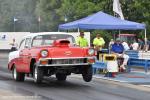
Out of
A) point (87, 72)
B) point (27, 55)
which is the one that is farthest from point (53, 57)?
point (87, 72)

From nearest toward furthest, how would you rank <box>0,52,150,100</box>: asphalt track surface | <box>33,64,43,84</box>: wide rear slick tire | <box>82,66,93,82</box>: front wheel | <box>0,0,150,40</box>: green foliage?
<box>0,52,150,100</box>: asphalt track surface < <box>33,64,43,84</box>: wide rear slick tire < <box>82,66,93,82</box>: front wheel < <box>0,0,150,40</box>: green foliage

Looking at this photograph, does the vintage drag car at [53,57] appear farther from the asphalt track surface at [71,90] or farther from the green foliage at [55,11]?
the green foliage at [55,11]

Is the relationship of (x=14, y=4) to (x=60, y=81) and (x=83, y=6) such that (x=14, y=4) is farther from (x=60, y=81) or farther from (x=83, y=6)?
(x=60, y=81)

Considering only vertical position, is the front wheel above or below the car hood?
below

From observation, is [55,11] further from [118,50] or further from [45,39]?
[45,39]

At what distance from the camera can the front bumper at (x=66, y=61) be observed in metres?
16.0

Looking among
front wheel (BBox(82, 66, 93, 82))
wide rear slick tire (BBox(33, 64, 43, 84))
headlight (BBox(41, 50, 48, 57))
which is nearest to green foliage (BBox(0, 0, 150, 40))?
front wheel (BBox(82, 66, 93, 82))

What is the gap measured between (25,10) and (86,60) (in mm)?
76394

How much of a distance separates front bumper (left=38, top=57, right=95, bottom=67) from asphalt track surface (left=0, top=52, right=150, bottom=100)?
0.77 m

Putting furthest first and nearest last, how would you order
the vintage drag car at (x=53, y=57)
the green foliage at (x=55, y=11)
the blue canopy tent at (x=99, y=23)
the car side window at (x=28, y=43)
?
the green foliage at (x=55, y=11)
the blue canopy tent at (x=99, y=23)
the car side window at (x=28, y=43)
the vintage drag car at (x=53, y=57)

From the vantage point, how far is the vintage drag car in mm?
16078

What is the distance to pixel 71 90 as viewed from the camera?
15375mm

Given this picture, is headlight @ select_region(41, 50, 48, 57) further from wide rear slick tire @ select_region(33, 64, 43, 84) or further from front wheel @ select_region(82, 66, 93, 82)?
front wheel @ select_region(82, 66, 93, 82)

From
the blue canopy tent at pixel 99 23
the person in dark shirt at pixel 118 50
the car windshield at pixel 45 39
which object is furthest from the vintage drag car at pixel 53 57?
the blue canopy tent at pixel 99 23
